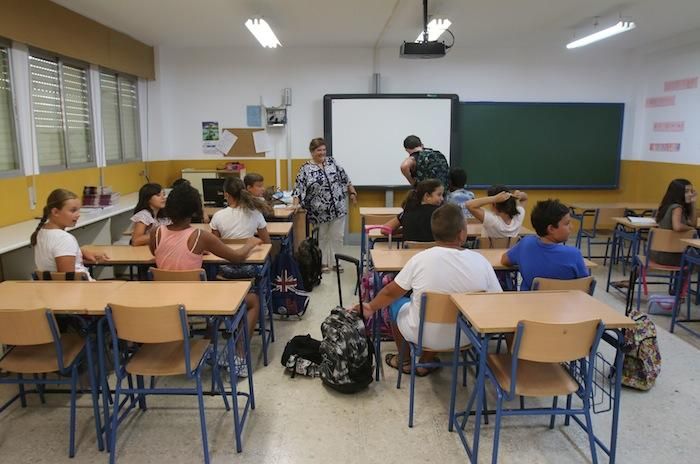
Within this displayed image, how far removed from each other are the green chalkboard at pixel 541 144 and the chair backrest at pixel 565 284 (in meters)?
4.75

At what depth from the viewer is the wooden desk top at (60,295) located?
7.81 ft

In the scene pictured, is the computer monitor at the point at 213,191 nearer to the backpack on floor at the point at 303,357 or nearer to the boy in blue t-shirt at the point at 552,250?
the backpack on floor at the point at 303,357

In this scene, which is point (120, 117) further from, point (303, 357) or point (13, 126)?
point (303, 357)

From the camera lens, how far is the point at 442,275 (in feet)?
8.59

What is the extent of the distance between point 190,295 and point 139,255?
126 cm

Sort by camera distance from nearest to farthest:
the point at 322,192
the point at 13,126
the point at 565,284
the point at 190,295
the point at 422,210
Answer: the point at 190,295 → the point at 565,284 → the point at 422,210 → the point at 13,126 → the point at 322,192

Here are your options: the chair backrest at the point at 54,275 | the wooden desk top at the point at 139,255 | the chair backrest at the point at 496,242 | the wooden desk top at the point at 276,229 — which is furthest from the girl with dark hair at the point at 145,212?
the chair backrest at the point at 496,242

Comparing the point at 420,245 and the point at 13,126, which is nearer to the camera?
the point at 420,245

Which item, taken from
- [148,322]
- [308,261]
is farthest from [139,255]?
[308,261]

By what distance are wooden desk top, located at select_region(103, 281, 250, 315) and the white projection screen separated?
15.8ft

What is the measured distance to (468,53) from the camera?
716 centimetres

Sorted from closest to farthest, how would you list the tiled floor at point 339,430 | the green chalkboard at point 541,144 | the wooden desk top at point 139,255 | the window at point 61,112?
the tiled floor at point 339,430 → the wooden desk top at point 139,255 → the window at point 61,112 → the green chalkboard at point 541,144

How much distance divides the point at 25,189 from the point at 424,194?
11.6ft

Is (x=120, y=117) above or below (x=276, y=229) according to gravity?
above
